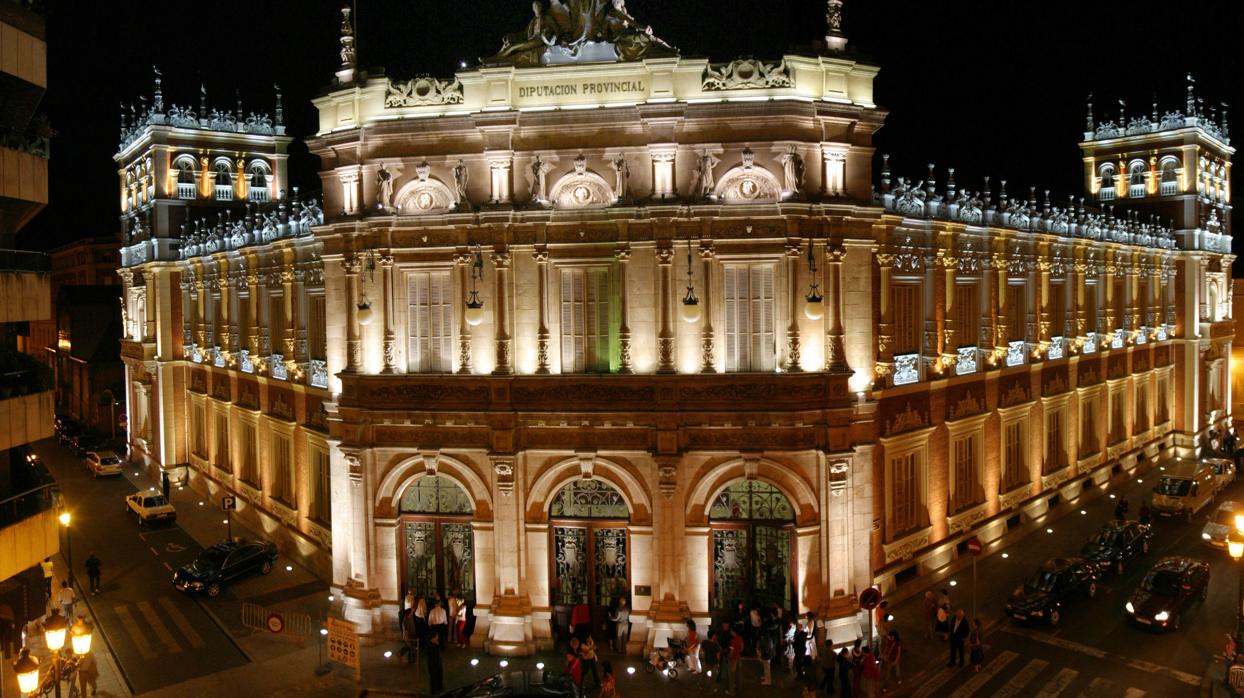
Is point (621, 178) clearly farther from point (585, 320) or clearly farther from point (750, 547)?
point (750, 547)

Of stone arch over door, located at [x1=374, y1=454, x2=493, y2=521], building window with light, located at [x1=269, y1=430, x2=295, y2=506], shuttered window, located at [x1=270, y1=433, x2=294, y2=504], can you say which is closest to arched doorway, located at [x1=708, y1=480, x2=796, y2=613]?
stone arch over door, located at [x1=374, y1=454, x2=493, y2=521]

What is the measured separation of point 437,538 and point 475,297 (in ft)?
24.7

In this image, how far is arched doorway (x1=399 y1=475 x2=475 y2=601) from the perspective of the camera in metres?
28.7

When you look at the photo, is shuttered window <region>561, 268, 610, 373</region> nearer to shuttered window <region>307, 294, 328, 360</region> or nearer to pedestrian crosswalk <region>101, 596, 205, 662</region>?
shuttered window <region>307, 294, 328, 360</region>

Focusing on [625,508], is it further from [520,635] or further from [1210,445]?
[1210,445]

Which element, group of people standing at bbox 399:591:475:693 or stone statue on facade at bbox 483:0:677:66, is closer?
group of people standing at bbox 399:591:475:693

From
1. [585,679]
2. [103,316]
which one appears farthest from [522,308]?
[103,316]

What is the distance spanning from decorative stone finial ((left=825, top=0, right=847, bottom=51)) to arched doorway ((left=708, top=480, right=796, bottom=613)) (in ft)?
42.6

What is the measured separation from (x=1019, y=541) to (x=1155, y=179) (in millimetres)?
29719

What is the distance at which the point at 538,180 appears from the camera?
2742cm

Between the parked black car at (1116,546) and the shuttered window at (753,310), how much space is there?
15280 mm

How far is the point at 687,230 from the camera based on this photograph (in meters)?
26.9

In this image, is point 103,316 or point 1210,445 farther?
point 103,316

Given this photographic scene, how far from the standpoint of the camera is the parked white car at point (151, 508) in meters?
43.3
